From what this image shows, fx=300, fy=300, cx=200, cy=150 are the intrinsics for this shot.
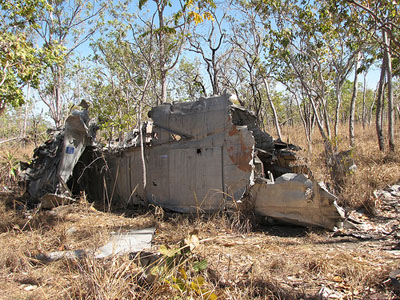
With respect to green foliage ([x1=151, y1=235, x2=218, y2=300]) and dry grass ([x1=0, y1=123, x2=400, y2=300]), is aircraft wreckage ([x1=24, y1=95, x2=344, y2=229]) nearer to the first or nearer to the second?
A: dry grass ([x1=0, y1=123, x2=400, y2=300])

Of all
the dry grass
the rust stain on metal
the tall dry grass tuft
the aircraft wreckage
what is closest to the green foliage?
the dry grass

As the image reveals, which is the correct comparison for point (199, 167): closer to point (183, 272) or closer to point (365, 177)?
point (183, 272)

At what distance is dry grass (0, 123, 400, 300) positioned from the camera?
9.91 ft

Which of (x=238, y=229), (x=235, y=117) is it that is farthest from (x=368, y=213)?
(x=235, y=117)

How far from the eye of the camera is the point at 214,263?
3.79 m

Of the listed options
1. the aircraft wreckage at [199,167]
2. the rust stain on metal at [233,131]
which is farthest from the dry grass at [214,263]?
the rust stain on metal at [233,131]

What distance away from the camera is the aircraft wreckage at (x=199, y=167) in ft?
Result: 17.3

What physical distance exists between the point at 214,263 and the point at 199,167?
281 cm

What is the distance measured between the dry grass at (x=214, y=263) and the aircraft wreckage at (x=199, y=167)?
47cm

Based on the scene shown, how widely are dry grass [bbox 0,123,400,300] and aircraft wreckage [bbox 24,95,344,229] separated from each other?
472 millimetres

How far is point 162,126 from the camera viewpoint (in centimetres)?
709

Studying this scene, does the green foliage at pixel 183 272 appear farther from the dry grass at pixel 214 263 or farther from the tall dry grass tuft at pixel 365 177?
the tall dry grass tuft at pixel 365 177

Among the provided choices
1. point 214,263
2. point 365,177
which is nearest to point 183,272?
point 214,263

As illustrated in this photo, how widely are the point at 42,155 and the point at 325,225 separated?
7.00m
